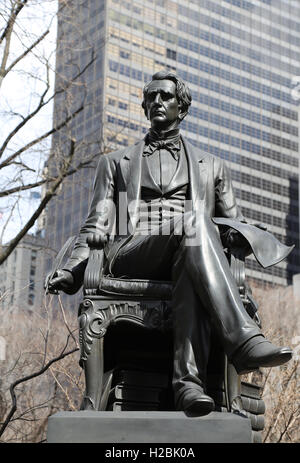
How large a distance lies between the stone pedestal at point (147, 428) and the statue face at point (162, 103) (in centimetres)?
250

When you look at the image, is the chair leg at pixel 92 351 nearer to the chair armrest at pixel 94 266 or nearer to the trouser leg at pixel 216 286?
the chair armrest at pixel 94 266

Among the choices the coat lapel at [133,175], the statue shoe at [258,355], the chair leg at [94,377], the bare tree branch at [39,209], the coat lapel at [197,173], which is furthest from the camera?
the bare tree branch at [39,209]

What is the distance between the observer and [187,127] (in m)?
68.1

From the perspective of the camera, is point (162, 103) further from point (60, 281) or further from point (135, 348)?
point (135, 348)

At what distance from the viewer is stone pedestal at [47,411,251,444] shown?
4668 mm

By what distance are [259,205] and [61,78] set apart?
6493cm

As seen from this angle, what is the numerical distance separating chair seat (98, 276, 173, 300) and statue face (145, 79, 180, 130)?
1.48 m

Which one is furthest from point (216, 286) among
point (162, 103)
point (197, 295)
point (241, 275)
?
point (162, 103)

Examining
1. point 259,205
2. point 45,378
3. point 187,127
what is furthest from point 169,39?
point 45,378

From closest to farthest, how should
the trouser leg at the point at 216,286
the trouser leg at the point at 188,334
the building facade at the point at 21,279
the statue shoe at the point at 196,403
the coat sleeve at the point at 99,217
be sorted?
the statue shoe at the point at 196,403, the trouser leg at the point at 216,286, the trouser leg at the point at 188,334, the coat sleeve at the point at 99,217, the building facade at the point at 21,279

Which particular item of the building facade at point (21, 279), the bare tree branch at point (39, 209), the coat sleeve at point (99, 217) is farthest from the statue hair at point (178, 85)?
the bare tree branch at point (39, 209)

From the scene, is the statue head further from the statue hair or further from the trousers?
the trousers

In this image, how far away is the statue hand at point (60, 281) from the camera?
5.67 meters

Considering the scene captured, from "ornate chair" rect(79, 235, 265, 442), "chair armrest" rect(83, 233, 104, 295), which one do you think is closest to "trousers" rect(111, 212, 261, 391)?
"ornate chair" rect(79, 235, 265, 442)
